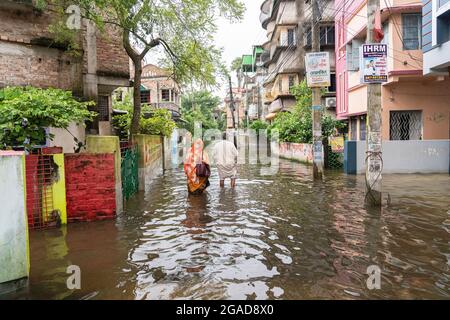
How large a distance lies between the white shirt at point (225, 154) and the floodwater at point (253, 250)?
6.36 feet

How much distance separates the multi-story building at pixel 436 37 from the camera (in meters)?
13.5

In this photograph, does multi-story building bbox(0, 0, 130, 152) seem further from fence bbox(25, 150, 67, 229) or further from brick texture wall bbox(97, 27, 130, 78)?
fence bbox(25, 150, 67, 229)

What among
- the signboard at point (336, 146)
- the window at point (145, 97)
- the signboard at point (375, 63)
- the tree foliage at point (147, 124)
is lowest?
the signboard at point (336, 146)

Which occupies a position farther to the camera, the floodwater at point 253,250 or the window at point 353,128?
the window at point 353,128

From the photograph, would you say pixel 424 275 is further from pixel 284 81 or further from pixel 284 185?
pixel 284 81

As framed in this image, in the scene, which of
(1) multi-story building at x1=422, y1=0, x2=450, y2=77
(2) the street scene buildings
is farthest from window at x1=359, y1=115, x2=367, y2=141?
(1) multi-story building at x1=422, y1=0, x2=450, y2=77

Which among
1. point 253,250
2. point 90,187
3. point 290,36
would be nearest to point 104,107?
point 90,187

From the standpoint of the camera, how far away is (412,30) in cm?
1609

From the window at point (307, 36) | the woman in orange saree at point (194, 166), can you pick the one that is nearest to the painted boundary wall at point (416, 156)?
the woman in orange saree at point (194, 166)

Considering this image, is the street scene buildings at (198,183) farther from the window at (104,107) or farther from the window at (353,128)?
the window at (353,128)

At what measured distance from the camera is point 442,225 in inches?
278

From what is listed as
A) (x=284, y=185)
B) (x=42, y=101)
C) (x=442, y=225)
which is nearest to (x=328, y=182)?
(x=284, y=185)

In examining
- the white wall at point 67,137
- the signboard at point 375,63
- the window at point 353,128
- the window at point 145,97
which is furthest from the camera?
the window at point 145,97
